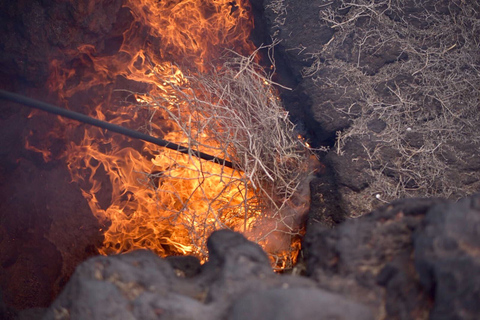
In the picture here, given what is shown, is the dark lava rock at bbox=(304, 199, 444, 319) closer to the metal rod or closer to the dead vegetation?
the dead vegetation

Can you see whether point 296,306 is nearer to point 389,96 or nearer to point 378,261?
point 378,261

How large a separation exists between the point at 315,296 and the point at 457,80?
2116 millimetres

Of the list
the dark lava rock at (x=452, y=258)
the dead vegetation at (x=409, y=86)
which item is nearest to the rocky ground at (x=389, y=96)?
the dead vegetation at (x=409, y=86)

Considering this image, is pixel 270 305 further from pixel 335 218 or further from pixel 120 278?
pixel 335 218

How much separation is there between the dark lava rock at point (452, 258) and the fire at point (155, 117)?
4.95ft

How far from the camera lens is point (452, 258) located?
3.76 ft

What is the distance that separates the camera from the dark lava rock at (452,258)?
110 centimetres

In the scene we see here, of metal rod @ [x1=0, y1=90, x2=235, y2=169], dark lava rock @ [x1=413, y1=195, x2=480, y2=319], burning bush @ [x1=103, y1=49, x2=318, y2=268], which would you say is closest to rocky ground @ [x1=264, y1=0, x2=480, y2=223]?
burning bush @ [x1=103, y1=49, x2=318, y2=268]

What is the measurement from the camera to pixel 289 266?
2553 mm

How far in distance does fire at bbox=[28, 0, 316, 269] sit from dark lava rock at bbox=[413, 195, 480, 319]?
1.51 m

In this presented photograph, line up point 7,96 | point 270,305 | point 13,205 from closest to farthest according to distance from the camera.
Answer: point 270,305 < point 7,96 < point 13,205

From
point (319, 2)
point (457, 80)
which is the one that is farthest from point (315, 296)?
point (319, 2)

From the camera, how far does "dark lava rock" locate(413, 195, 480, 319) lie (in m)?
1.10

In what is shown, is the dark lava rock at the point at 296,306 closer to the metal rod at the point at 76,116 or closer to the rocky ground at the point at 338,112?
the rocky ground at the point at 338,112
